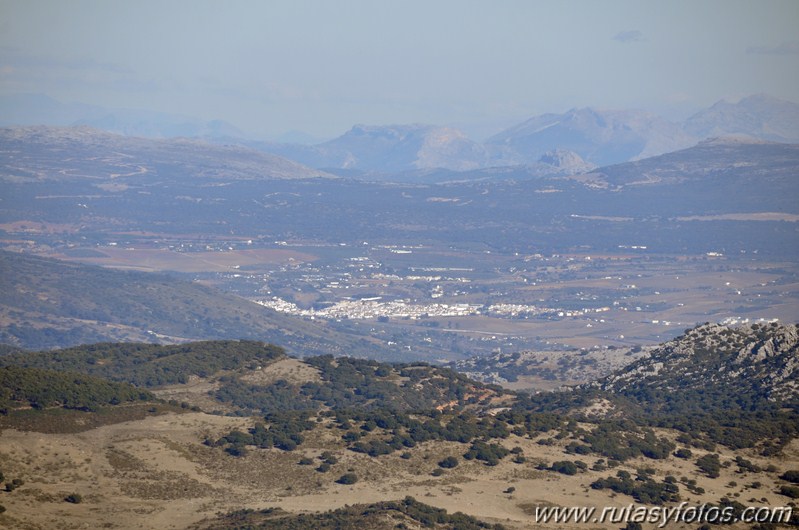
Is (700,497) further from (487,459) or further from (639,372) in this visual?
(639,372)

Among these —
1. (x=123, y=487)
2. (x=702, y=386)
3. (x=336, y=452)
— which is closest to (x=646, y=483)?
(x=336, y=452)

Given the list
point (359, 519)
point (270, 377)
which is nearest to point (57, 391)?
point (270, 377)

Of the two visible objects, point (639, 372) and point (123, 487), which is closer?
point (123, 487)

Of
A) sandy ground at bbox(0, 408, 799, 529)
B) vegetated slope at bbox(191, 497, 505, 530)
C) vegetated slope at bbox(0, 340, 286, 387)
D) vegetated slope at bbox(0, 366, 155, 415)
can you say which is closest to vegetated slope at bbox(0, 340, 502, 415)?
vegetated slope at bbox(0, 340, 286, 387)

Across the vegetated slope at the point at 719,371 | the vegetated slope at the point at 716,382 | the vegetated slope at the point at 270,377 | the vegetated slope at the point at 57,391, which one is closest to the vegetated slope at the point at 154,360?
the vegetated slope at the point at 270,377

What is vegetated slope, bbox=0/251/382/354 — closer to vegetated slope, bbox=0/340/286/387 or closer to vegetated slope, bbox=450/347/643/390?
vegetated slope, bbox=450/347/643/390

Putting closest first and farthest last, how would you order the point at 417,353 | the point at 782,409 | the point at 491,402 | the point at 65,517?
1. the point at 65,517
2. the point at 782,409
3. the point at 491,402
4. the point at 417,353

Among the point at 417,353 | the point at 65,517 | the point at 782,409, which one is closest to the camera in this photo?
the point at 65,517

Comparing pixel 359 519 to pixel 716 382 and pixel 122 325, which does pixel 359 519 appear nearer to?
pixel 716 382
